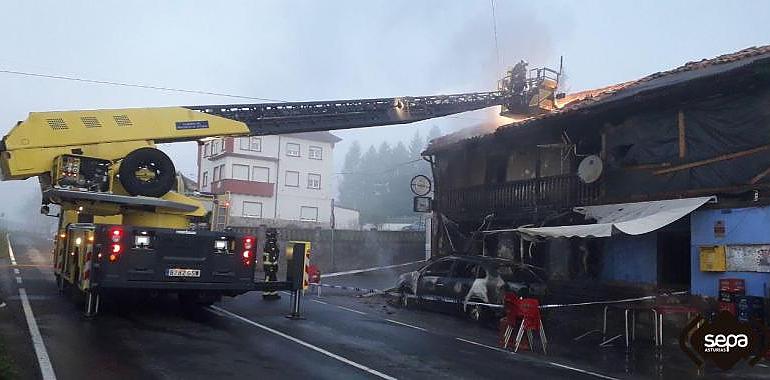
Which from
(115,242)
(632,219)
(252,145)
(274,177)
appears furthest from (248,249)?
(274,177)

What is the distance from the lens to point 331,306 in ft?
51.4

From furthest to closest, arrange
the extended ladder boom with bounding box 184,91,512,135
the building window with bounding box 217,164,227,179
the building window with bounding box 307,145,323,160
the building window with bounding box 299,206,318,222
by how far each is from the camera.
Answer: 1. the building window with bounding box 307,145,323,160
2. the building window with bounding box 299,206,318,222
3. the building window with bounding box 217,164,227,179
4. the extended ladder boom with bounding box 184,91,512,135

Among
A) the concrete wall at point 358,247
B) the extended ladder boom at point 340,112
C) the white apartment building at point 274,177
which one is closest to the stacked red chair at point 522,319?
the extended ladder boom at point 340,112

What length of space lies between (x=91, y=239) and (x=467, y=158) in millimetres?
13672

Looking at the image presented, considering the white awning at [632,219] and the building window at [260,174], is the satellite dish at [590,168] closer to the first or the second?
the white awning at [632,219]

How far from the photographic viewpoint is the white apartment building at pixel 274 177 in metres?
53.8

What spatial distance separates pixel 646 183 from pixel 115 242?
11.4 meters

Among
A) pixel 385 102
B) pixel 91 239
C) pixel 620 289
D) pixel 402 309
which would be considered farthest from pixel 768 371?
pixel 91 239

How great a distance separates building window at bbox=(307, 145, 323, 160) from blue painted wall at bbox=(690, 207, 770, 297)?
47.4 meters

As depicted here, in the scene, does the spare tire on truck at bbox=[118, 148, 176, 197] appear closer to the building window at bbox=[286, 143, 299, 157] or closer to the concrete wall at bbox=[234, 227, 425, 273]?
the concrete wall at bbox=[234, 227, 425, 273]

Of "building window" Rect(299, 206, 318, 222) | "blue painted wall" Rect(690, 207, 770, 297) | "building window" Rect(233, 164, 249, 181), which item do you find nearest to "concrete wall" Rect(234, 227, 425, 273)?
"blue painted wall" Rect(690, 207, 770, 297)

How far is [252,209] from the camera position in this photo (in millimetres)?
54969

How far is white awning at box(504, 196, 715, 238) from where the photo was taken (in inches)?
484

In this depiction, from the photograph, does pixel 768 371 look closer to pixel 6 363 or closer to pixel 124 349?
pixel 124 349
